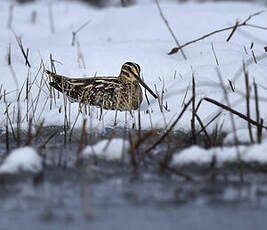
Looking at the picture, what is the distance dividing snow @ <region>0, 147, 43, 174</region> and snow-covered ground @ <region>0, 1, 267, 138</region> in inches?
40.9

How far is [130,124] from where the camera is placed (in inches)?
218

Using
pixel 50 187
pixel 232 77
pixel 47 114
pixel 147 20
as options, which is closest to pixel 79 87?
pixel 47 114

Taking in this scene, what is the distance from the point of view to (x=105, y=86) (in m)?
6.65

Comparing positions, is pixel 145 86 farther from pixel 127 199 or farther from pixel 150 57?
pixel 127 199

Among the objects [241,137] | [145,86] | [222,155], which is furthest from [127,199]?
[145,86]

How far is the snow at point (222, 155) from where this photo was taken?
13.6ft

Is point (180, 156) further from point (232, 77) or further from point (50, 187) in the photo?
point (232, 77)

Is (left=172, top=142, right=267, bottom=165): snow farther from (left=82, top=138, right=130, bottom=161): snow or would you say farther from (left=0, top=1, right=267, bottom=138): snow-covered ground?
(left=0, top=1, right=267, bottom=138): snow-covered ground

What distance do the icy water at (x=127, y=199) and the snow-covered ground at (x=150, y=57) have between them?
924mm

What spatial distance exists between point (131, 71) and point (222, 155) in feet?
8.60

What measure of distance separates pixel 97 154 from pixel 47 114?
1536 mm

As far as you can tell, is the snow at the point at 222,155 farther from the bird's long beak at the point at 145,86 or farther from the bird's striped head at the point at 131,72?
the bird's striped head at the point at 131,72

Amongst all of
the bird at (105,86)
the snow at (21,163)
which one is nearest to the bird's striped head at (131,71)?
the bird at (105,86)

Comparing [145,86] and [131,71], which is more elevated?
[131,71]
